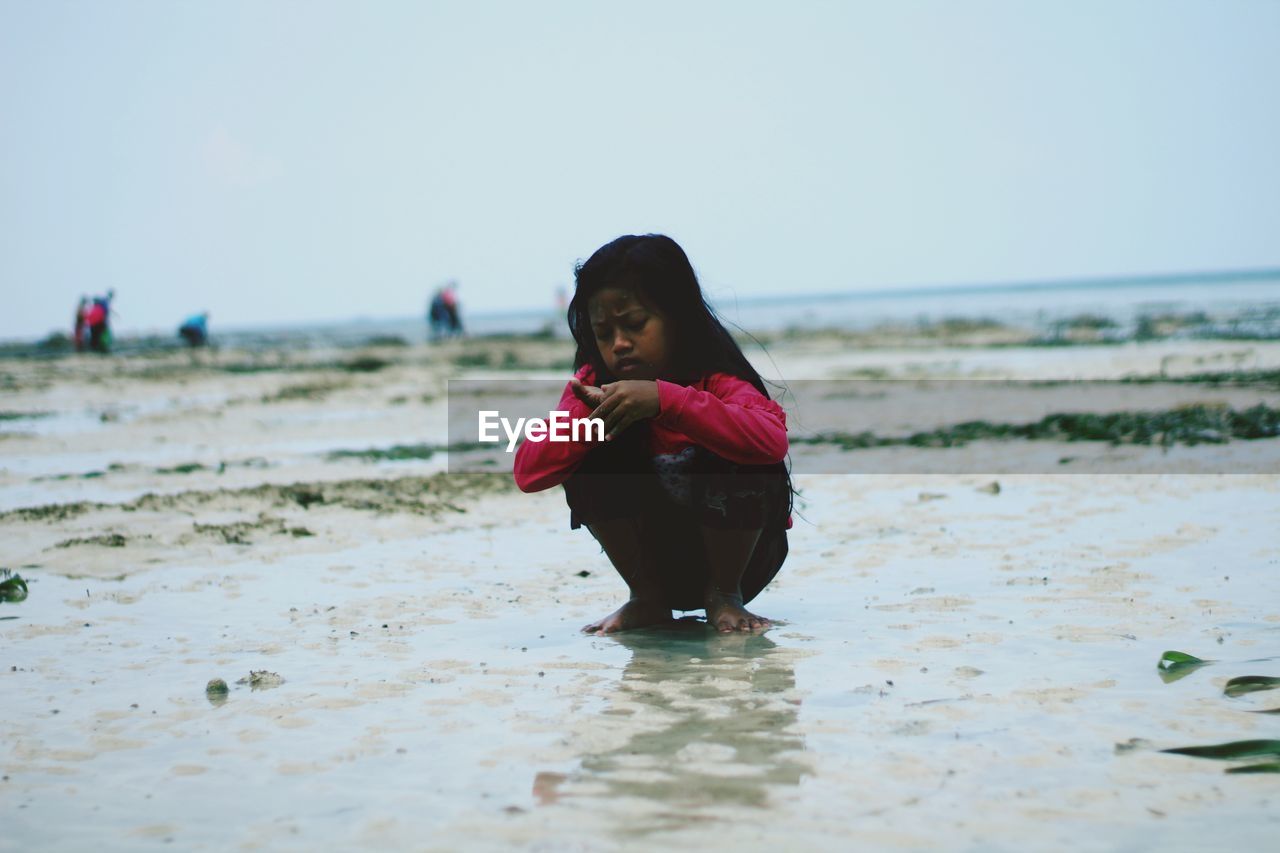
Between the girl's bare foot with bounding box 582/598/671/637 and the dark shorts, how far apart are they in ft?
0.46

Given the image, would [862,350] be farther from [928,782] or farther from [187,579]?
[928,782]

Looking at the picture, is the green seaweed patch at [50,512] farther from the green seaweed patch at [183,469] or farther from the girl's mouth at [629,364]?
the girl's mouth at [629,364]

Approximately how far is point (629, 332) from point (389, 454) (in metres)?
5.85

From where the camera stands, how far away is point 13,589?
4.29 metres

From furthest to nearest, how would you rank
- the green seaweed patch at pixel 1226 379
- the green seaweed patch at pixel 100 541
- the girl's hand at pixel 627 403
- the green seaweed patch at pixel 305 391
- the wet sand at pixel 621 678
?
the green seaweed patch at pixel 305 391 < the green seaweed patch at pixel 1226 379 < the green seaweed patch at pixel 100 541 < the girl's hand at pixel 627 403 < the wet sand at pixel 621 678

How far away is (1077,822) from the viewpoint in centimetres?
201

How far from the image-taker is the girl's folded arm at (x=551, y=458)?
328cm

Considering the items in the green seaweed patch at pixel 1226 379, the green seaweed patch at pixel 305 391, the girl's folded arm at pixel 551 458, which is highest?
the girl's folded arm at pixel 551 458

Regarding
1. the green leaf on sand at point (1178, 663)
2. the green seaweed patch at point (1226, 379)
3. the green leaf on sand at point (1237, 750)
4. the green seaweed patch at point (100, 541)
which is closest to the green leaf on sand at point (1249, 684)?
the green leaf on sand at point (1178, 663)

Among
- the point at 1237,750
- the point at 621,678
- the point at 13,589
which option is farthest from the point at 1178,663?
the point at 13,589

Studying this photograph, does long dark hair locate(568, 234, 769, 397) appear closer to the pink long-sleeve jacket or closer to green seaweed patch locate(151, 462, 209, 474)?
the pink long-sleeve jacket

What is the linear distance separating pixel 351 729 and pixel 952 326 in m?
29.9

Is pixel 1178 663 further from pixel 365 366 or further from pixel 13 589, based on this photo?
pixel 365 366

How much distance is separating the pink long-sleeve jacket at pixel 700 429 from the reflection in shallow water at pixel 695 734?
50 centimetres
